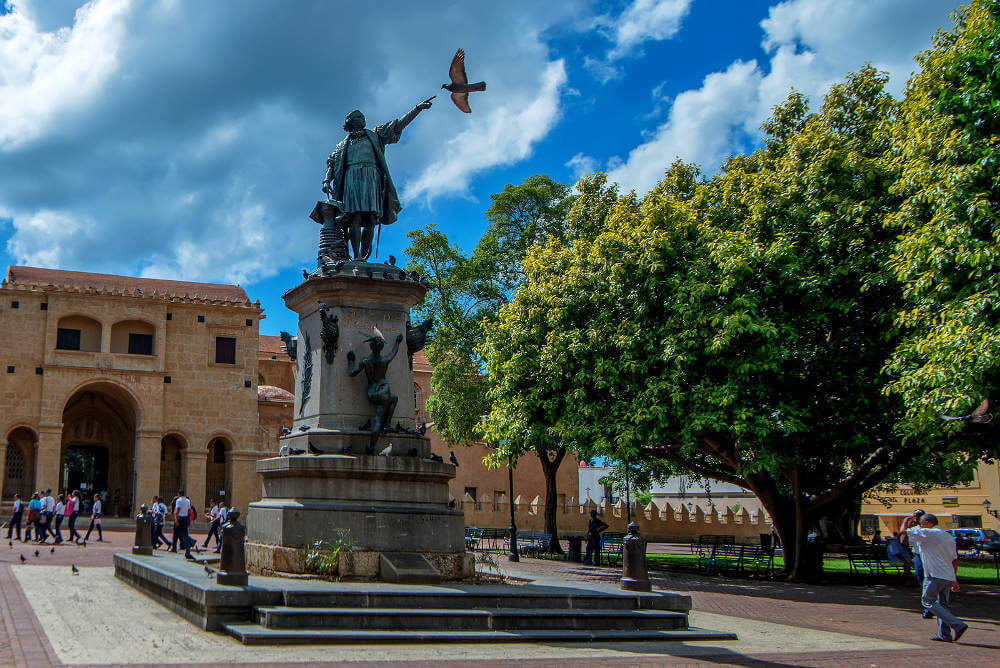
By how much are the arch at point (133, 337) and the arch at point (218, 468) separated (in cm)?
535

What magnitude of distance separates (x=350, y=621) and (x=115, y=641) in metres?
2.23

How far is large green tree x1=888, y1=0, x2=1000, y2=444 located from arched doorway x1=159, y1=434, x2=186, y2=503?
118 ft

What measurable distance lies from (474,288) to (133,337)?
1960 cm

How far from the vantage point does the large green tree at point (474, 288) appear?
3000 cm

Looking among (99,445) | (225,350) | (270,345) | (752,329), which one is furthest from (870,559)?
(270,345)

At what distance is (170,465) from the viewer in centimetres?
4306

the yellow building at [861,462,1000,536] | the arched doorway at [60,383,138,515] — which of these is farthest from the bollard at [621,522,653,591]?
the arched doorway at [60,383,138,515]

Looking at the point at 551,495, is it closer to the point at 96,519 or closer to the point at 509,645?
the point at 96,519

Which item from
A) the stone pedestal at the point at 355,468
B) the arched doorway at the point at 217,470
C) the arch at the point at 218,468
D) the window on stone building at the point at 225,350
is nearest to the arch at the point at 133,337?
the window on stone building at the point at 225,350

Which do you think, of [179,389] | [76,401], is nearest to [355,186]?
[179,389]

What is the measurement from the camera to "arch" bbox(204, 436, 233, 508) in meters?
42.3

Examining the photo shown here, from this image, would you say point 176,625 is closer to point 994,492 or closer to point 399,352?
point 399,352

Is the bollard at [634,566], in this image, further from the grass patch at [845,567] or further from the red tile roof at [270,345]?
the red tile roof at [270,345]

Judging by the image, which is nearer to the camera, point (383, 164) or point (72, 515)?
point (383, 164)
